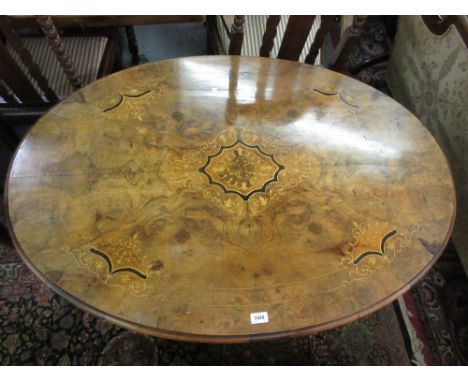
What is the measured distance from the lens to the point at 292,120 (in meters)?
1.03

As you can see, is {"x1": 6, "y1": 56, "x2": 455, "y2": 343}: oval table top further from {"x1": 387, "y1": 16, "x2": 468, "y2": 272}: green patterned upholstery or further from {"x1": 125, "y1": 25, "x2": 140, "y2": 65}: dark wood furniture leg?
{"x1": 125, "y1": 25, "x2": 140, "y2": 65}: dark wood furniture leg

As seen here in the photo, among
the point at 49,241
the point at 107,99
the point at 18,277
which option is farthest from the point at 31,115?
the point at 49,241

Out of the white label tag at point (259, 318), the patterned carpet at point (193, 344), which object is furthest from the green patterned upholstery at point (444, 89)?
the white label tag at point (259, 318)

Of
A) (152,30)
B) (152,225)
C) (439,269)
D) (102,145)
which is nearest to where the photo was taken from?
(152,225)

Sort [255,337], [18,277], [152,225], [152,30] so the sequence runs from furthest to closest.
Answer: [152,30]
[18,277]
[152,225]
[255,337]

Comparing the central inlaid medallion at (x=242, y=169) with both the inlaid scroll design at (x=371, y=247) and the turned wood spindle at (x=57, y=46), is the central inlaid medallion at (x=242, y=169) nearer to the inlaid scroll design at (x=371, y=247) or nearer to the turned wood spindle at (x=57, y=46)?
the inlaid scroll design at (x=371, y=247)

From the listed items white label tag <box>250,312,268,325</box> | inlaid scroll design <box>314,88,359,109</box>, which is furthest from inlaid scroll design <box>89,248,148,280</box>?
inlaid scroll design <box>314,88,359,109</box>

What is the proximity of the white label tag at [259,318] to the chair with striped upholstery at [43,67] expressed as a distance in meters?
1.03

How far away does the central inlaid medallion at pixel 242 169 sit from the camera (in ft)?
2.97

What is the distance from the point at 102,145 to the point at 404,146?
2.68 ft

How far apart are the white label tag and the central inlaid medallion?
0.28 meters

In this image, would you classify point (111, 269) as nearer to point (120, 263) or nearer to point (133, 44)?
point (120, 263)

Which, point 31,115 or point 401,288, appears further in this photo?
point 31,115

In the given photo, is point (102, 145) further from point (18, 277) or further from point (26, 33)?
point (26, 33)
